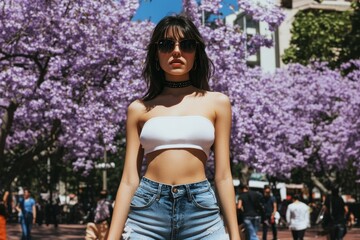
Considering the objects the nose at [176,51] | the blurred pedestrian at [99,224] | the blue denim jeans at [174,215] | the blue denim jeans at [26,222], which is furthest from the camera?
the blue denim jeans at [26,222]

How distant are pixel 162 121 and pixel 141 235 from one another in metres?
0.52

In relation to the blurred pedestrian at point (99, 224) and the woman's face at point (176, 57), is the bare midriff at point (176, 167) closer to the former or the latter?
the woman's face at point (176, 57)

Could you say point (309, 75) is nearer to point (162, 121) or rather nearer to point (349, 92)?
point (349, 92)

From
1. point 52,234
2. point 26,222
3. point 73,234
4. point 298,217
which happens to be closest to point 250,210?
point 298,217

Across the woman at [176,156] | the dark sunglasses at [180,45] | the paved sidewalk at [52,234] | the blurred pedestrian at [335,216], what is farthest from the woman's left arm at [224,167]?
the paved sidewalk at [52,234]

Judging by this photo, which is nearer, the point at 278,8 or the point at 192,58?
the point at 192,58

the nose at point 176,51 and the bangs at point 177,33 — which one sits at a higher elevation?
the bangs at point 177,33

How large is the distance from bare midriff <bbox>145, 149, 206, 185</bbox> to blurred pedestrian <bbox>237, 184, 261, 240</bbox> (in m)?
12.7

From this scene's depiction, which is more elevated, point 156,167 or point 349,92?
point 349,92

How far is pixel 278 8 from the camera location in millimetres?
21422

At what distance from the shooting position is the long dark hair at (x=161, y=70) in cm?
377

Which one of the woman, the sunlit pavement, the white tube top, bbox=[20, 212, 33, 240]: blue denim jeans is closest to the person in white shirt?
the sunlit pavement

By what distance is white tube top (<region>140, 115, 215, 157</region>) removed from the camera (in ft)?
11.6

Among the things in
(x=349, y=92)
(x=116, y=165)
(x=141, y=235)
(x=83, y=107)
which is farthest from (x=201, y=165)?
(x=116, y=165)
